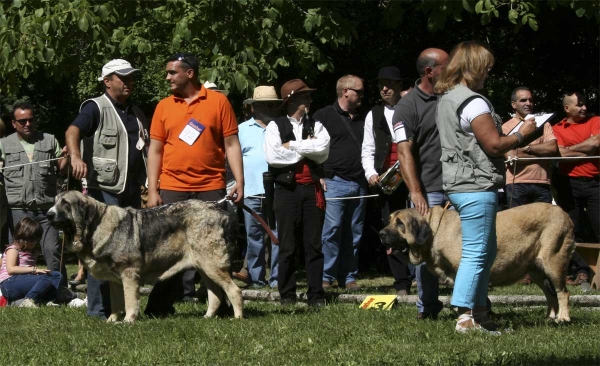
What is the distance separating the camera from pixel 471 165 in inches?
288

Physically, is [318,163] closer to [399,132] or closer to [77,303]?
[399,132]

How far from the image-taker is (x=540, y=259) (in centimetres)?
854

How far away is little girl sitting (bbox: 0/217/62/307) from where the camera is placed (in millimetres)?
10633

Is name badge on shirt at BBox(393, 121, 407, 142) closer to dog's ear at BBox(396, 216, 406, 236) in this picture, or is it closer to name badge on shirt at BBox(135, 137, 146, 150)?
dog's ear at BBox(396, 216, 406, 236)

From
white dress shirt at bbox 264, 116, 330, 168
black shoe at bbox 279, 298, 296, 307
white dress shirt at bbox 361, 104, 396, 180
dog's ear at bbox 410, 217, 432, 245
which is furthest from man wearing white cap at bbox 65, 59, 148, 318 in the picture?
white dress shirt at bbox 361, 104, 396, 180

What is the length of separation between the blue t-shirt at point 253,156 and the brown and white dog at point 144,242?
151 inches

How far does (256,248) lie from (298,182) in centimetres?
300

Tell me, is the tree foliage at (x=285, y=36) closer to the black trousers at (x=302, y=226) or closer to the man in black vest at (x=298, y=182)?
the man in black vest at (x=298, y=182)

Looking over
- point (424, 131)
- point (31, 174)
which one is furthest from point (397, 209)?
point (31, 174)

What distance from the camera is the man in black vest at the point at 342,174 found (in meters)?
12.0

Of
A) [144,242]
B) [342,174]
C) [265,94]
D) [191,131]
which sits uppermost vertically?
[265,94]

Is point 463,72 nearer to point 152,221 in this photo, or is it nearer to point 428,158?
point 428,158

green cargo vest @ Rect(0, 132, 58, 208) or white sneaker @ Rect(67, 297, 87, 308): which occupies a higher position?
green cargo vest @ Rect(0, 132, 58, 208)

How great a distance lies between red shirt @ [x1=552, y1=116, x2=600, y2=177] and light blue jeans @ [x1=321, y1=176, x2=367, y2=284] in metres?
2.72
